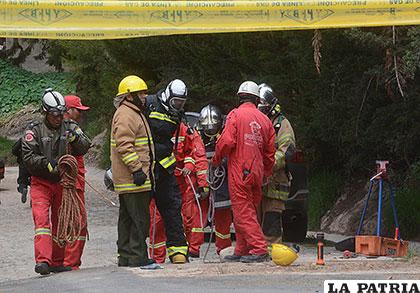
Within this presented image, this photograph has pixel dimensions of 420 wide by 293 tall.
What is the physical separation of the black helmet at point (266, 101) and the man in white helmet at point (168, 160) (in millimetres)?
1255

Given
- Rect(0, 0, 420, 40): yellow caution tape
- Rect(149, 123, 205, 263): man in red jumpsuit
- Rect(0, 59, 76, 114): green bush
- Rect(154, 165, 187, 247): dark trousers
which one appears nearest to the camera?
Rect(154, 165, 187, 247): dark trousers

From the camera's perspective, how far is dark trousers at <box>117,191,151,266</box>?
1105cm

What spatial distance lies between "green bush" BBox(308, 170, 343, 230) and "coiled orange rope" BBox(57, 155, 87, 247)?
6684mm

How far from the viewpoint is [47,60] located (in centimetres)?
4266

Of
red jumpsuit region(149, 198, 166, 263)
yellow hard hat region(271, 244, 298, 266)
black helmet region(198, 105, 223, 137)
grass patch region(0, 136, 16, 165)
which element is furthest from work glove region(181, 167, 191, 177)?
grass patch region(0, 136, 16, 165)

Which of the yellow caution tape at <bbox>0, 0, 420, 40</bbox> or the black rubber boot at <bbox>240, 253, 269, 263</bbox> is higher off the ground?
the yellow caution tape at <bbox>0, 0, 420, 40</bbox>

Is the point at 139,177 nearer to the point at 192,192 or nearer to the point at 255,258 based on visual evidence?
the point at 255,258

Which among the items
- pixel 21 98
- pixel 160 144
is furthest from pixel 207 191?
pixel 21 98

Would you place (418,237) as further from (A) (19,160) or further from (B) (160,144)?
(A) (19,160)

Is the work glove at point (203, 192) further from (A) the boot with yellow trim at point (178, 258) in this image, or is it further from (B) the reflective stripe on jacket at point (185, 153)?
(A) the boot with yellow trim at point (178, 258)

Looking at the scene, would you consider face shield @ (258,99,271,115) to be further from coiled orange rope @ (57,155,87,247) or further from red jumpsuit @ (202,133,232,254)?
coiled orange rope @ (57,155,87,247)

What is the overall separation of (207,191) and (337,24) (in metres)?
2.47

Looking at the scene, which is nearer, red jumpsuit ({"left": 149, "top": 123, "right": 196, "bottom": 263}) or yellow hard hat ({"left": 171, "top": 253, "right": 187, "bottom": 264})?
yellow hard hat ({"left": 171, "top": 253, "right": 187, "bottom": 264})

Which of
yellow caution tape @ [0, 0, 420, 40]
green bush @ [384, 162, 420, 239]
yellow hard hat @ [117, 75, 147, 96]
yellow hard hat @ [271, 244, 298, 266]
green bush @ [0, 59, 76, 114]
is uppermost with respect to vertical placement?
green bush @ [0, 59, 76, 114]
